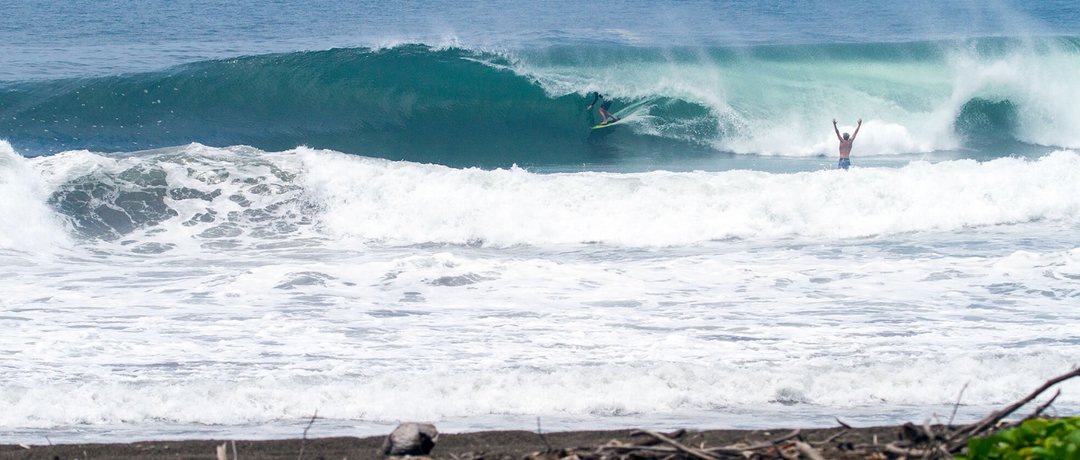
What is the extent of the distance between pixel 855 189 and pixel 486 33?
62.5ft

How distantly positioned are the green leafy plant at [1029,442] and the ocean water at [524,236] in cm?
24

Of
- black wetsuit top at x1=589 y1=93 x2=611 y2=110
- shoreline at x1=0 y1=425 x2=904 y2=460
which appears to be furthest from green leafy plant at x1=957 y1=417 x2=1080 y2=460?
black wetsuit top at x1=589 y1=93 x2=611 y2=110

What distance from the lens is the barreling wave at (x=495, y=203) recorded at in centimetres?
945

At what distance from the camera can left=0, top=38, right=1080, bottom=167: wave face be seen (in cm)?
1566

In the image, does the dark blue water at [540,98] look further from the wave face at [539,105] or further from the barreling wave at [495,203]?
the barreling wave at [495,203]

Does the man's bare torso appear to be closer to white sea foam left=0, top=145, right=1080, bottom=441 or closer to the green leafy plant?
white sea foam left=0, top=145, right=1080, bottom=441

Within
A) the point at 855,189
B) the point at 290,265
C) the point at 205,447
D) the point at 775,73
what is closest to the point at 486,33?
the point at 775,73

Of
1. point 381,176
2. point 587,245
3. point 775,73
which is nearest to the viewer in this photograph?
point 587,245

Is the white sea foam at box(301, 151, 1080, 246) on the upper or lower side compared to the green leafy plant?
upper

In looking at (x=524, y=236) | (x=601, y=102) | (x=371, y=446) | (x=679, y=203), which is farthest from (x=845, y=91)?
(x=371, y=446)

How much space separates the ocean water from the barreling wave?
5 centimetres

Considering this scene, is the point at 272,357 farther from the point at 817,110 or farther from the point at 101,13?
the point at 101,13

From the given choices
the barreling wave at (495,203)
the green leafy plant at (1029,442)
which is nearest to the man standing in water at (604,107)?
the barreling wave at (495,203)

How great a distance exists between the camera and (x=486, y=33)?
88.3 feet
